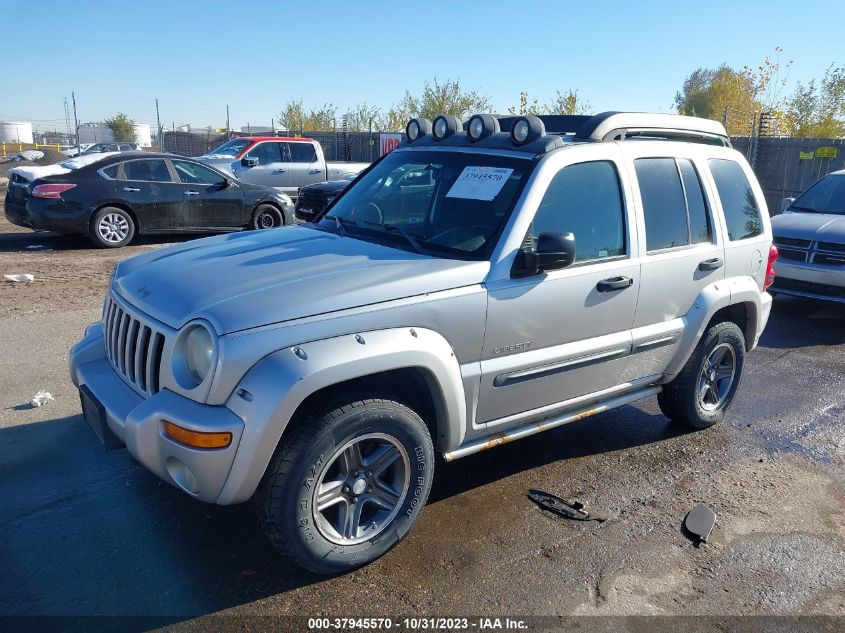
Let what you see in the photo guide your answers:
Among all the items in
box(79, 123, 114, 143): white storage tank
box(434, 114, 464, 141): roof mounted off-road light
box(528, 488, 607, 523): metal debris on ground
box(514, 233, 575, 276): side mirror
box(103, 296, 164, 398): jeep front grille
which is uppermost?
box(79, 123, 114, 143): white storage tank

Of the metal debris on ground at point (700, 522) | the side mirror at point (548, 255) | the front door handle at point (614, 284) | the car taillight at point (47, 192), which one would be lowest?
the metal debris on ground at point (700, 522)

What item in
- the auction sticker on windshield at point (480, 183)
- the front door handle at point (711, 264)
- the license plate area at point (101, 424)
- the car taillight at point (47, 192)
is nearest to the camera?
the license plate area at point (101, 424)

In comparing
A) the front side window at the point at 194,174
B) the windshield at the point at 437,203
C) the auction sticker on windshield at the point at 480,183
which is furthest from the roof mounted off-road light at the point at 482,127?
the front side window at the point at 194,174

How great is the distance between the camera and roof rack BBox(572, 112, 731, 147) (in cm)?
411

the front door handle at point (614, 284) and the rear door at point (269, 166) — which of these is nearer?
the front door handle at point (614, 284)

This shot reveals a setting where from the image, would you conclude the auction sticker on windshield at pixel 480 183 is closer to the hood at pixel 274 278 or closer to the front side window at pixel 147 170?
the hood at pixel 274 278

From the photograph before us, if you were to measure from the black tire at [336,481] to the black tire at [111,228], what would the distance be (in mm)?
9066

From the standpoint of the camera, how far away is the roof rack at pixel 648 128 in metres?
4.11

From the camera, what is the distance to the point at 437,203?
12.9ft

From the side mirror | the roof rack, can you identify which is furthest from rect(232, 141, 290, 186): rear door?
the side mirror

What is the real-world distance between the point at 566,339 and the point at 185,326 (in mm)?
1973

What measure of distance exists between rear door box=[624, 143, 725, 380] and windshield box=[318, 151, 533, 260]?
0.91 metres

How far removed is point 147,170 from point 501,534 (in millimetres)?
9635

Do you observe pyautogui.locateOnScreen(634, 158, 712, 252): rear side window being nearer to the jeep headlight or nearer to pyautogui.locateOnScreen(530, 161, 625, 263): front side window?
pyautogui.locateOnScreen(530, 161, 625, 263): front side window
